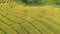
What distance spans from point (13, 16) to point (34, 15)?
0.22 m

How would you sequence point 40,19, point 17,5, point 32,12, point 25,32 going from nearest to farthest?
1. point 25,32
2. point 40,19
3. point 32,12
4. point 17,5

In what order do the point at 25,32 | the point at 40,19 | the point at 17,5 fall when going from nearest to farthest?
1. the point at 25,32
2. the point at 40,19
3. the point at 17,5

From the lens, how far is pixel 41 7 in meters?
1.83

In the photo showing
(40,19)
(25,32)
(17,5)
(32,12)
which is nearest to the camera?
(25,32)

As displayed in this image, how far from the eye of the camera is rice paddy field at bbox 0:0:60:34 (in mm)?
1489

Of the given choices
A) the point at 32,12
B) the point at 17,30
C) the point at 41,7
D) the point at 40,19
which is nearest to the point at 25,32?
the point at 17,30

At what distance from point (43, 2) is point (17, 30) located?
1.91 ft

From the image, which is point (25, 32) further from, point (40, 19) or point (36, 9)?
point (36, 9)

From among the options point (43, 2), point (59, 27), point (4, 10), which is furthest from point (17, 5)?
point (59, 27)

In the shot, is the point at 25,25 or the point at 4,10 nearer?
the point at 25,25

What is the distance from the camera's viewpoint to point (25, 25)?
1.54m

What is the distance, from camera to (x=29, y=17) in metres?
1.66

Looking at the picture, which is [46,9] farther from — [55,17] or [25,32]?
[25,32]

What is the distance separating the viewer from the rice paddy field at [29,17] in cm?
149
